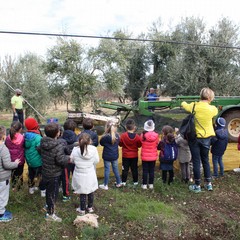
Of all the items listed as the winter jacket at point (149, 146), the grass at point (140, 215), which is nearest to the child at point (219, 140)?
the grass at point (140, 215)

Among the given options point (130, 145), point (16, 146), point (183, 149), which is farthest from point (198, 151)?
point (16, 146)

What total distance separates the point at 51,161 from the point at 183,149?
7.95ft

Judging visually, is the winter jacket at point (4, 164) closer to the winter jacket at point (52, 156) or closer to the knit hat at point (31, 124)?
the winter jacket at point (52, 156)

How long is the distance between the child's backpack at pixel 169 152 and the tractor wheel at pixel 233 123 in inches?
138

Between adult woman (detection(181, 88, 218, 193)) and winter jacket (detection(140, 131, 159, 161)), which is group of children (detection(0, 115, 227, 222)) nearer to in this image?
winter jacket (detection(140, 131, 159, 161))

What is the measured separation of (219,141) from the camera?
521 cm

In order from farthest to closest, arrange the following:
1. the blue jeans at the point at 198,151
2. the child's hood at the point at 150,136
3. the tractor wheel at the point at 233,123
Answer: the tractor wheel at the point at 233,123 < the child's hood at the point at 150,136 < the blue jeans at the point at 198,151

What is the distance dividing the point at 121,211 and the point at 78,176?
830 millimetres

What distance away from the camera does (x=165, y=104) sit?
850cm

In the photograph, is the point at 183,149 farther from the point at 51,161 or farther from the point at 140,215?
the point at 51,161

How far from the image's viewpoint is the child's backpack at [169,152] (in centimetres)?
479

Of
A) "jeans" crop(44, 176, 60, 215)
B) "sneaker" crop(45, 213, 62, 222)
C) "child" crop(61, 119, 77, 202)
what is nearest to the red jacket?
"child" crop(61, 119, 77, 202)

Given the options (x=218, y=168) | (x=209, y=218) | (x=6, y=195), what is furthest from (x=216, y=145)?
(x=6, y=195)

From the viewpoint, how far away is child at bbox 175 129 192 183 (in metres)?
4.97
